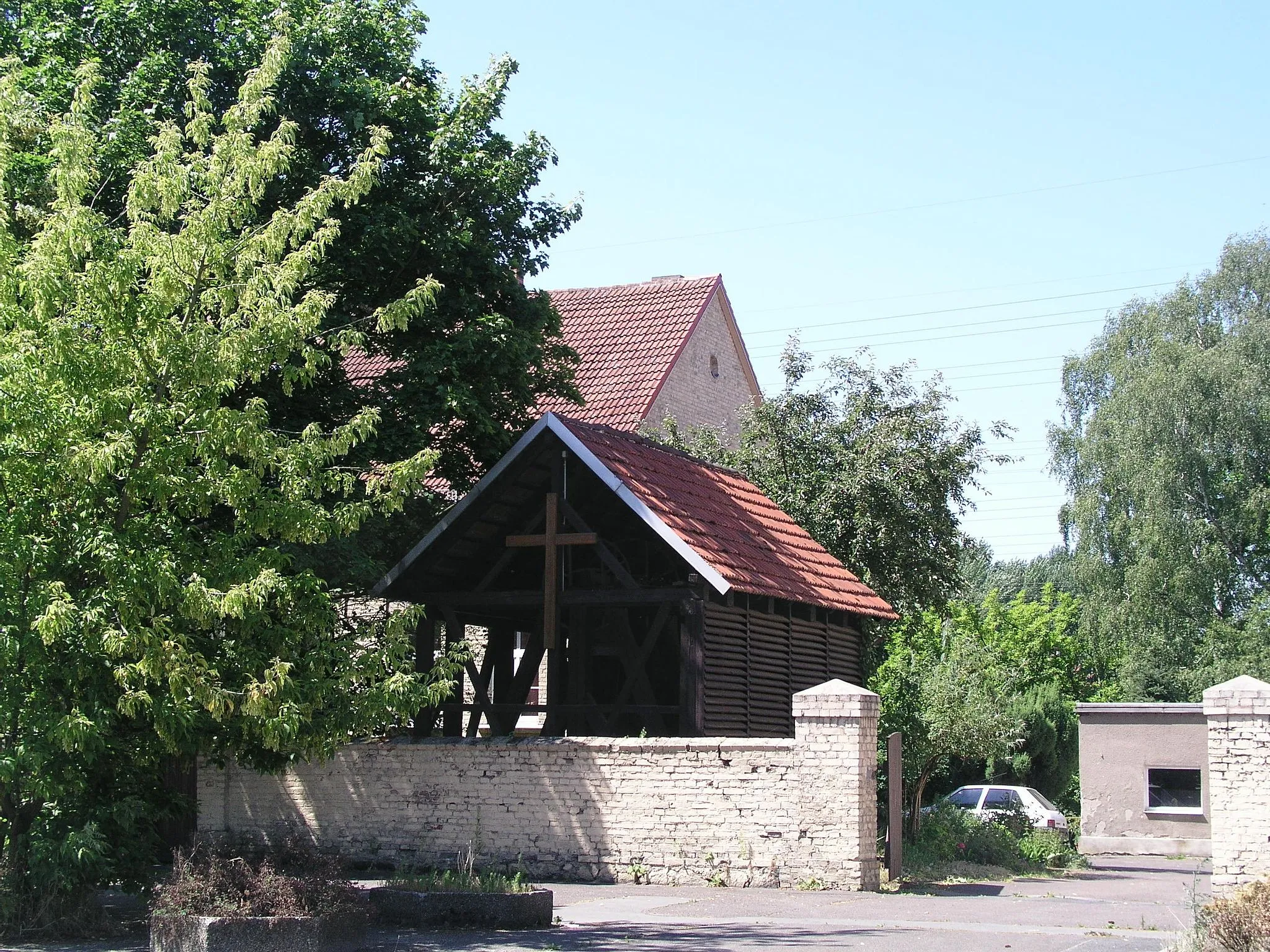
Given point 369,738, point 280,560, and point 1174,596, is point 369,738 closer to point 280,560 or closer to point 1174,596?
point 280,560

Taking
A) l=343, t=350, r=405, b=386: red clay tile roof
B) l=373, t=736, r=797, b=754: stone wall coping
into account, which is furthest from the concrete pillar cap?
l=343, t=350, r=405, b=386: red clay tile roof

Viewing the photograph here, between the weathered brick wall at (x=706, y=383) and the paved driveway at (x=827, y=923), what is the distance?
13495mm

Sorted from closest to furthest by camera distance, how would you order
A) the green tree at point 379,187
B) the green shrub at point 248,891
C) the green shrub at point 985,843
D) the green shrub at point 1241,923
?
the green shrub at point 1241,923, the green shrub at point 248,891, the green tree at point 379,187, the green shrub at point 985,843

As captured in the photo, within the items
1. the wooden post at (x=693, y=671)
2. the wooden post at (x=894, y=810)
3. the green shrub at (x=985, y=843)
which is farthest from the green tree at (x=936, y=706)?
the wooden post at (x=693, y=671)

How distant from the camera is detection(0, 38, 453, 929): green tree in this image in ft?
37.0

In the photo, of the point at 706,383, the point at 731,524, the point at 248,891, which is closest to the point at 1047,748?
the point at 706,383

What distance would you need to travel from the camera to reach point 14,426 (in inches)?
440

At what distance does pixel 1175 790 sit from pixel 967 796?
4191 mm

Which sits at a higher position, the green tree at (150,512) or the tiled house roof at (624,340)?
the tiled house roof at (624,340)

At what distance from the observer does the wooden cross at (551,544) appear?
55.7 ft

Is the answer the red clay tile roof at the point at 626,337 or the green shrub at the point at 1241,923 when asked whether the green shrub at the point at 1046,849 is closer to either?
the red clay tile roof at the point at 626,337

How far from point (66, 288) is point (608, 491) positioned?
846cm

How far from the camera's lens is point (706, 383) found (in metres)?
31.2

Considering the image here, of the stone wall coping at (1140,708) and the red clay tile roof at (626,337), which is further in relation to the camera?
the red clay tile roof at (626,337)
